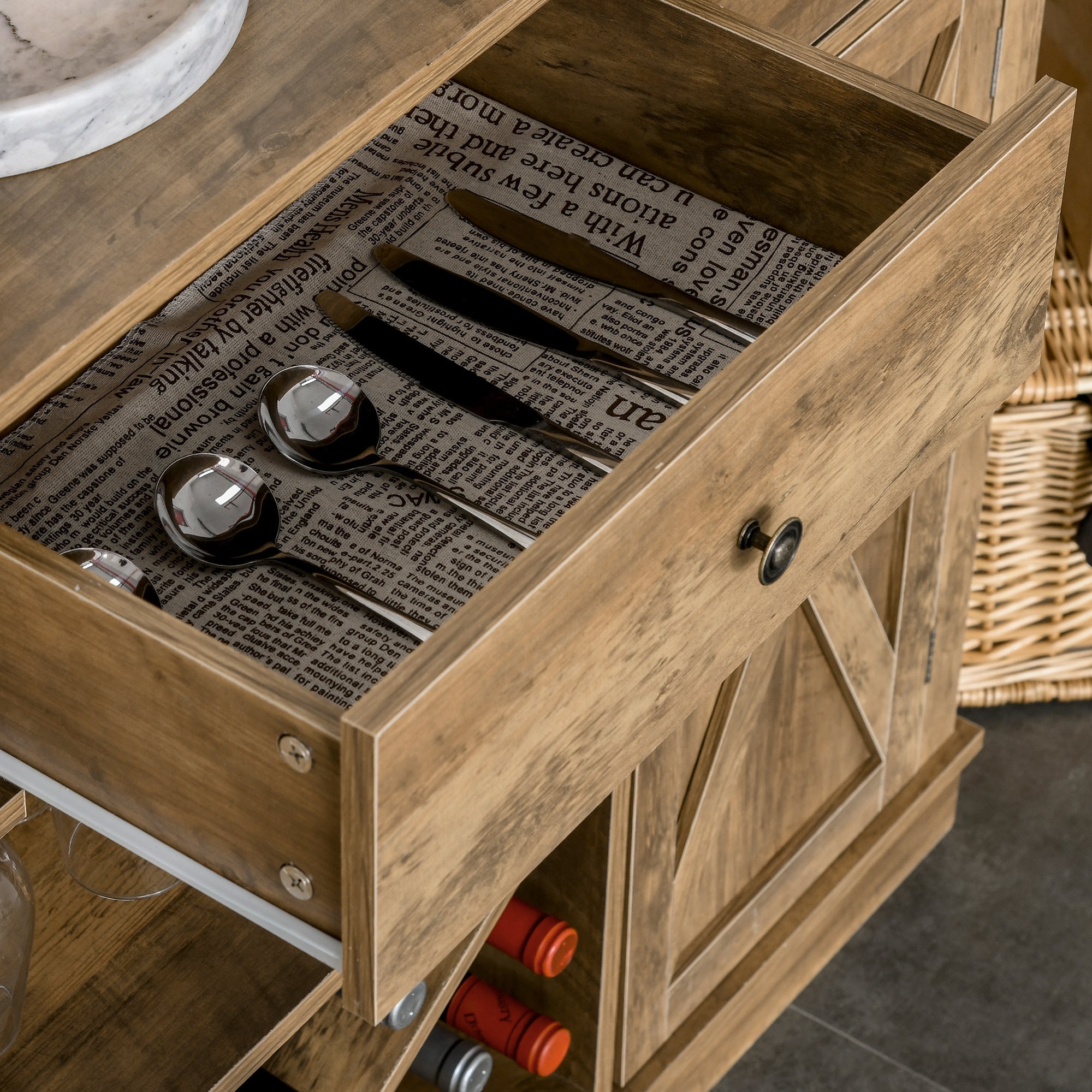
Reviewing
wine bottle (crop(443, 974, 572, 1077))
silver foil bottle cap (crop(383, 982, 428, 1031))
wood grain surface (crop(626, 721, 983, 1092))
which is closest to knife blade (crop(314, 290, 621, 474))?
silver foil bottle cap (crop(383, 982, 428, 1031))

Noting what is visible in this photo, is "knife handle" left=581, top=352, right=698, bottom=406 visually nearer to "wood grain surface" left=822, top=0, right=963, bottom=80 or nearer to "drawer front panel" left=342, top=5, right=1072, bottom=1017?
"drawer front panel" left=342, top=5, right=1072, bottom=1017

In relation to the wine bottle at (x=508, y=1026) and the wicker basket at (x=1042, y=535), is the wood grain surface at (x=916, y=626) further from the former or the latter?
the wine bottle at (x=508, y=1026)

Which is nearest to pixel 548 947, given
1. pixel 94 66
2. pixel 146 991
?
pixel 146 991

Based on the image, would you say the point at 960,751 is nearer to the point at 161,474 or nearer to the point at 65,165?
the point at 161,474

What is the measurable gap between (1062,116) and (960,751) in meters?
0.86

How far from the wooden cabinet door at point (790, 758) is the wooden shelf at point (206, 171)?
1.59ft

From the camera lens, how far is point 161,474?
2.29 ft

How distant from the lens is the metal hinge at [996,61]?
3.34ft

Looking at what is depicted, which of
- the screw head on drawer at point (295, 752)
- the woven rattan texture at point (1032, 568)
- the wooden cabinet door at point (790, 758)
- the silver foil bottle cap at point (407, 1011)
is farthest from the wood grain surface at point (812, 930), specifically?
the screw head on drawer at point (295, 752)

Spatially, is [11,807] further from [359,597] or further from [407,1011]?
[407,1011]

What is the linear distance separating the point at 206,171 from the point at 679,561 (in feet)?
0.71

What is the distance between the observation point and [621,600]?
1.74 feet

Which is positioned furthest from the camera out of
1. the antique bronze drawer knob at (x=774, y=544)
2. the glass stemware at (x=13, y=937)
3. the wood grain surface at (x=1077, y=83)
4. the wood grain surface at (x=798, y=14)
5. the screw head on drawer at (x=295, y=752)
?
the wood grain surface at (x=1077, y=83)

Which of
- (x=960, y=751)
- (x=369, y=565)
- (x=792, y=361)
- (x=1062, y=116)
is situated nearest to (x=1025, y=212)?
(x=1062, y=116)
